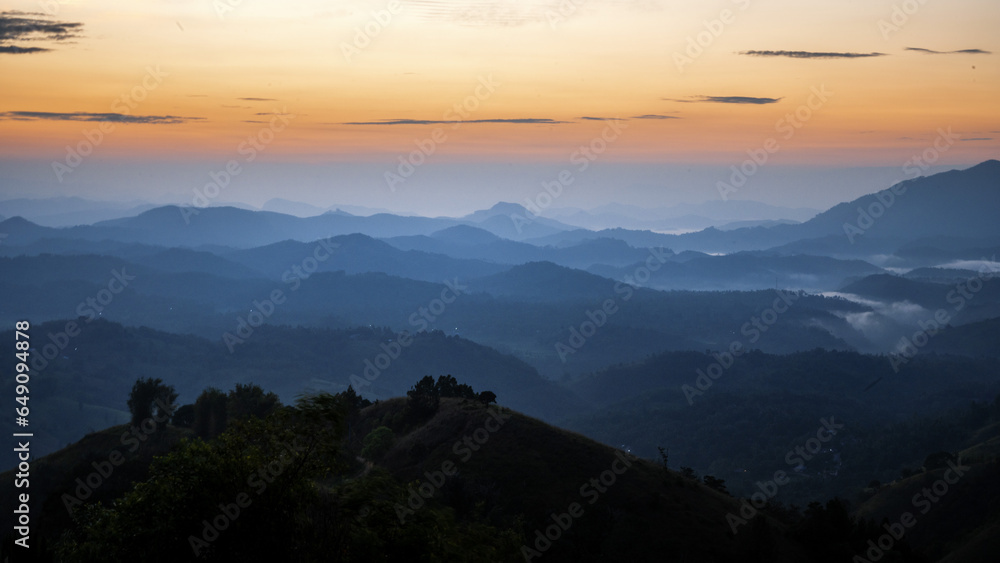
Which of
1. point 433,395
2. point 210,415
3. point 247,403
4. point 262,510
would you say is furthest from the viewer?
point 210,415

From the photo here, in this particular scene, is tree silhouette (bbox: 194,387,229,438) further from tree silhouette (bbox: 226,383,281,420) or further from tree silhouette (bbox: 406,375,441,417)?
tree silhouette (bbox: 406,375,441,417)

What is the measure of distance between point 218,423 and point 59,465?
1607 cm

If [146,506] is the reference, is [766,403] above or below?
below

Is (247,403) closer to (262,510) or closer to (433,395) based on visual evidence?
(433,395)

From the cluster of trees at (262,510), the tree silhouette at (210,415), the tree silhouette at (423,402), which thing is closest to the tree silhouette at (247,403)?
the tree silhouette at (210,415)

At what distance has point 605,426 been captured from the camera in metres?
194

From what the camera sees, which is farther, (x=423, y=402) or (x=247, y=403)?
(x=247, y=403)

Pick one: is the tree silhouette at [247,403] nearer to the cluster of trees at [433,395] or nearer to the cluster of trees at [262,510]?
the cluster of trees at [433,395]

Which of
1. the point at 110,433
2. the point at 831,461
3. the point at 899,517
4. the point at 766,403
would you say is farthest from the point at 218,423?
the point at 766,403

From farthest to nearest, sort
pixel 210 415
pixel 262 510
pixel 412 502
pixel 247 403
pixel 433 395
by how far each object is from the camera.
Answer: pixel 210 415 < pixel 247 403 < pixel 433 395 < pixel 412 502 < pixel 262 510

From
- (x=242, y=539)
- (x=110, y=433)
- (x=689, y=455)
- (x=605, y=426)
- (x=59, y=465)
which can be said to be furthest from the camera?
(x=605, y=426)

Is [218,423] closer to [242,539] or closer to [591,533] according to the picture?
[591,533]

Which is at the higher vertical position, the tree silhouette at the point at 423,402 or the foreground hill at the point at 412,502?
the foreground hill at the point at 412,502

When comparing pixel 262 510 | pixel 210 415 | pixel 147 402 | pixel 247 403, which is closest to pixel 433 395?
pixel 247 403
